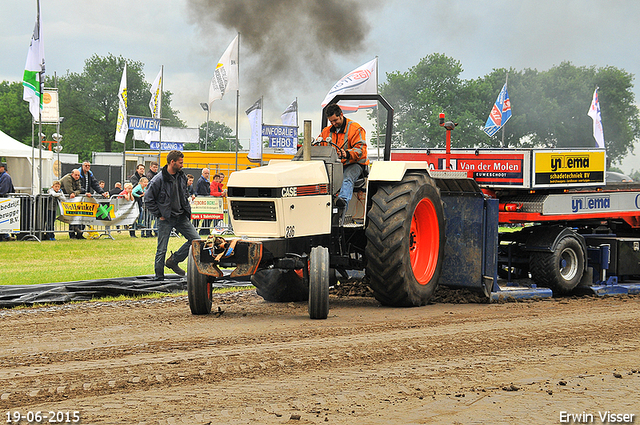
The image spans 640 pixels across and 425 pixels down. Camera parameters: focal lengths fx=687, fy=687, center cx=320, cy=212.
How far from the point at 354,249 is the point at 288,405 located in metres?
3.97

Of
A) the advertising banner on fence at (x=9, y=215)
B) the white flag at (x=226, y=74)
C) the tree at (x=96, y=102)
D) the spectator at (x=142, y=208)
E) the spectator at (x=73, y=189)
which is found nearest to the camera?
the advertising banner on fence at (x=9, y=215)

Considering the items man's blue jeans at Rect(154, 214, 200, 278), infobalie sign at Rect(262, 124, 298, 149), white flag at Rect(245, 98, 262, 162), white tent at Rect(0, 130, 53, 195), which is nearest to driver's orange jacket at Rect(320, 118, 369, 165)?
man's blue jeans at Rect(154, 214, 200, 278)

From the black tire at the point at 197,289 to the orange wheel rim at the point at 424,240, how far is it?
238cm

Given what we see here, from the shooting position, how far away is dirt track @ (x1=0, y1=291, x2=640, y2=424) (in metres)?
3.90

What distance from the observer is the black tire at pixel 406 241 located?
720 cm

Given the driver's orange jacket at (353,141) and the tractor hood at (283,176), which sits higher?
the driver's orange jacket at (353,141)

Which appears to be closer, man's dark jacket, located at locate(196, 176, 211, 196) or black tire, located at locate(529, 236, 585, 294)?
black tire, located at locate(529, 236, 585, 294)

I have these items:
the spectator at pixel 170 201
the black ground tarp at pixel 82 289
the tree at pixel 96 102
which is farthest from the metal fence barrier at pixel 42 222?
the tree at pixel 96 102

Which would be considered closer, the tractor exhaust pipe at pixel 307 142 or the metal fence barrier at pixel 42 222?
the tractor exhaust pipe at pixel 307 142

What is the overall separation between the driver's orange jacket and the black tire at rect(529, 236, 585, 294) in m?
2.91

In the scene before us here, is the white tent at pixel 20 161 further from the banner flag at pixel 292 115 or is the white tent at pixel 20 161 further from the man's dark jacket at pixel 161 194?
the man's dark jacket at pixel 161 194

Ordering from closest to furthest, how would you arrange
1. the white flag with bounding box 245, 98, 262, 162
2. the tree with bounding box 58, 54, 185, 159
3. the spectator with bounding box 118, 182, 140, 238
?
the spectator with bounding box 118, 182, 140, 238
the white flag with bounding box 245, 98, 262, 162
the tree with bounding box 58, 54, 185, 159

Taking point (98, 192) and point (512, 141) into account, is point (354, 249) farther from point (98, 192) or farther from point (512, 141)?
point (512, 141)

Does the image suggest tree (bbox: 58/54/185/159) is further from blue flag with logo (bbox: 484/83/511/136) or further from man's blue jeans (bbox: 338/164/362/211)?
man's blue jeans (bbox: 338/164/362/211)
